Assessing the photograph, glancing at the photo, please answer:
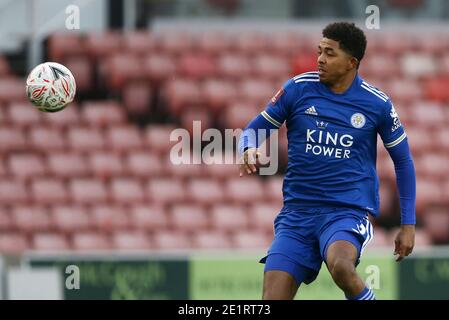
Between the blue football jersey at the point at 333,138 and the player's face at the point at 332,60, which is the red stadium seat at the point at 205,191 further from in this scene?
the player's face at the point at 332,60

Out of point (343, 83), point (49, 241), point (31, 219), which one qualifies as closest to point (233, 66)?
point (31, 219)

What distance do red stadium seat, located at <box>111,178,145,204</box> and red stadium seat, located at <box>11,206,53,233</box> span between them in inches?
32.0

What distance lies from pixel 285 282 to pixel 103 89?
8349 millimetres

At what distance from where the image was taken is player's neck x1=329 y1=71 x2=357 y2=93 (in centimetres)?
661

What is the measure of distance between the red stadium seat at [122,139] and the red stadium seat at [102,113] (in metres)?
0.17

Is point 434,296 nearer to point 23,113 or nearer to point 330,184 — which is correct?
point 330,184

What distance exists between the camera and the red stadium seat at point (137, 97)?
14.1m

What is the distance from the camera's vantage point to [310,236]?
21.3 ft

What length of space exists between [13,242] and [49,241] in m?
0.39

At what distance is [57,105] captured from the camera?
729 cm

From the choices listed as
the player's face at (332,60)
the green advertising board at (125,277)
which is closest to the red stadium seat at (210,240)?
the green advertising board at (125,277)

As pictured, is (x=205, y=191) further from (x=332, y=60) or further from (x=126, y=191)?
A: (x=332, y=60)

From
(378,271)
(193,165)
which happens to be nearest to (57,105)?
(378,271)

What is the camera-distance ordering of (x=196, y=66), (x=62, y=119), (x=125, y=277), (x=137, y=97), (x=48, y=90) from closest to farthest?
(x=48, y=90) < (x=125, y=277) < (x=62, y=119) < (x=137, y=97) < (x=196, y=66)
